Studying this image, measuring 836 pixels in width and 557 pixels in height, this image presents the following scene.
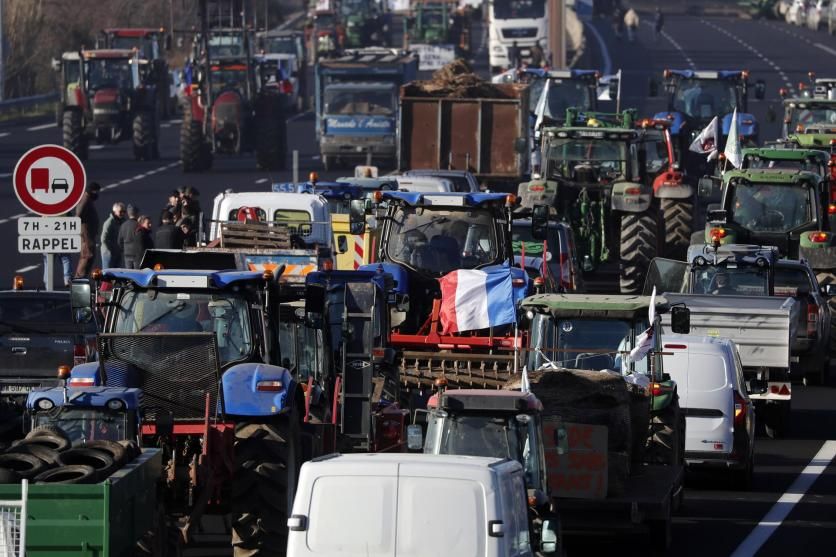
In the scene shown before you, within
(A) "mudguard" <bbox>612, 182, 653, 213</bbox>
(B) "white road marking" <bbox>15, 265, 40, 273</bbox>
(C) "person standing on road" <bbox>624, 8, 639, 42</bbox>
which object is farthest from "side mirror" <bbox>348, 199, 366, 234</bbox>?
(C) "person standing on road" <bbox>624, 8, 639, 42</bbox>

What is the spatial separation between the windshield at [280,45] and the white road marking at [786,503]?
64.5m

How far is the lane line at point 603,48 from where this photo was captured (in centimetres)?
8495

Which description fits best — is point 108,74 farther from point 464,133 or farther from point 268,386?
point 268,386

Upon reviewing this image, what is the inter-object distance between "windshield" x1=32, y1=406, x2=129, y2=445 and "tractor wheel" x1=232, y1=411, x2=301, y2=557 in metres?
1.00

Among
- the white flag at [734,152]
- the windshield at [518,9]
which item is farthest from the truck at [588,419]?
the windshield at [518,9]

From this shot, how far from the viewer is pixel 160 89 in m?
65.6

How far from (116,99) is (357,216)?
31.3 metres

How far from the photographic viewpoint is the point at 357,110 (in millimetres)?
53281

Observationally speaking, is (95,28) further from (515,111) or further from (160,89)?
(515,111)

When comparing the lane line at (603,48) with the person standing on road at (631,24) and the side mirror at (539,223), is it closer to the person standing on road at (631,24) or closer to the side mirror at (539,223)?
the person standing on road at (631,24)

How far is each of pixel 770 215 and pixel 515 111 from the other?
1149cm

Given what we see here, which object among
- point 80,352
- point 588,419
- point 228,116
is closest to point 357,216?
point 80,352

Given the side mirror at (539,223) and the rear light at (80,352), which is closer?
the rear light at (80,352)

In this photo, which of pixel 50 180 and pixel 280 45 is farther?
pixel 280 45
